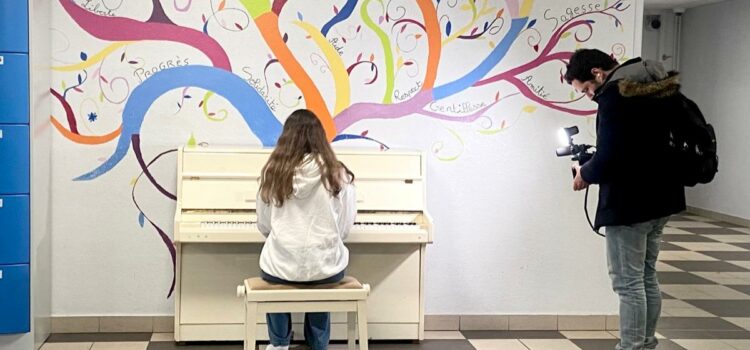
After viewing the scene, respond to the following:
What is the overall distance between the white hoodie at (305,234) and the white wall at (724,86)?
736cm

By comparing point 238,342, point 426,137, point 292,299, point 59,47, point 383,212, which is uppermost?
point 59,47

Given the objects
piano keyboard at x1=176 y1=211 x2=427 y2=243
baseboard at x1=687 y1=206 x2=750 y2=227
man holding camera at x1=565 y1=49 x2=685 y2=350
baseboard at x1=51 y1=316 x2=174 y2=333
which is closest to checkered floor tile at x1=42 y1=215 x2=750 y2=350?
baseboard at x1=51 y1=316 x2=174 y2=333

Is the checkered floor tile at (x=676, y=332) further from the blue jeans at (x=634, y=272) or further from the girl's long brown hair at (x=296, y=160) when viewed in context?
the girl's long brown hair at (x=296, y=160)

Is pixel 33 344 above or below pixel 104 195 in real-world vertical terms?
below

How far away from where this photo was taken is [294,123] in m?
3.70

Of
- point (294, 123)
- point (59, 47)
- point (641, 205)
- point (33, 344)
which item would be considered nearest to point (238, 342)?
point (33, 344)

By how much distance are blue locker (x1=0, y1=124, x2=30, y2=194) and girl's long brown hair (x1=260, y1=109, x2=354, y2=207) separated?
47.1 inches

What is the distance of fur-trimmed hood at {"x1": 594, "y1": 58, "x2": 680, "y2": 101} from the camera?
3.43 metres

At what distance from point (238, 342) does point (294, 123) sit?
1329 mm

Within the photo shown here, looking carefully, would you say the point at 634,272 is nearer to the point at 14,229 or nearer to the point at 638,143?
the point at 638,143

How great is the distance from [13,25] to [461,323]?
266 cm

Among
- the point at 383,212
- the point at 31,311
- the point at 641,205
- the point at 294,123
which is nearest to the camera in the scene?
the point at 641,205

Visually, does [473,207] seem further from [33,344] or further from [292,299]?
[33,344]

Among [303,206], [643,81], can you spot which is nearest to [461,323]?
[303,206]
